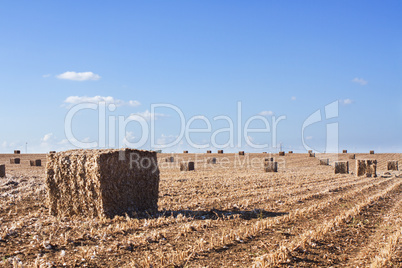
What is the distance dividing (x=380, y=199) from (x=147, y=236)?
1111 centimetres

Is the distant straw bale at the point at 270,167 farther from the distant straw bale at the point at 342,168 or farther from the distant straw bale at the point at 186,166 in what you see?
the distant straw bale at the point at 186,166

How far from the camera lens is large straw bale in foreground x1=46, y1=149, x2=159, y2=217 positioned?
36.0 ft

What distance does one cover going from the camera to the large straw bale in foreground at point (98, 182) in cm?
1096

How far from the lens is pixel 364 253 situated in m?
7.81

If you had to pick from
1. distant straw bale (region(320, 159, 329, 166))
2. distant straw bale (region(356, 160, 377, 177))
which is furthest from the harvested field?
distant straw bale (region(320, 159, 329, 166))

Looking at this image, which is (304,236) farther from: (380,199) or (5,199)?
(5,199)

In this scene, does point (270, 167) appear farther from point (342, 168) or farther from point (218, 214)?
point (218, 214)

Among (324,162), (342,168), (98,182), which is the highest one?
(98,182)

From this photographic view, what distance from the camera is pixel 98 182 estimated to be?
35.7 ft

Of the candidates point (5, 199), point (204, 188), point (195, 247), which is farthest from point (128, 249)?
point (204, 188)

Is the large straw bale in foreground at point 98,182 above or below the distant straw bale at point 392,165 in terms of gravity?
above

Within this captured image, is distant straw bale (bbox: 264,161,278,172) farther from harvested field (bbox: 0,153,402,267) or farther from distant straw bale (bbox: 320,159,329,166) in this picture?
harvested field (bbox: 0,153,402,267)

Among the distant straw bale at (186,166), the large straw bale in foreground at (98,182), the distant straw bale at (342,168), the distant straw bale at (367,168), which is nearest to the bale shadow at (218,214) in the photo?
the large straw bale in foreground at (98,182)

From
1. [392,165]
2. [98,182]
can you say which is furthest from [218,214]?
[392,165]
